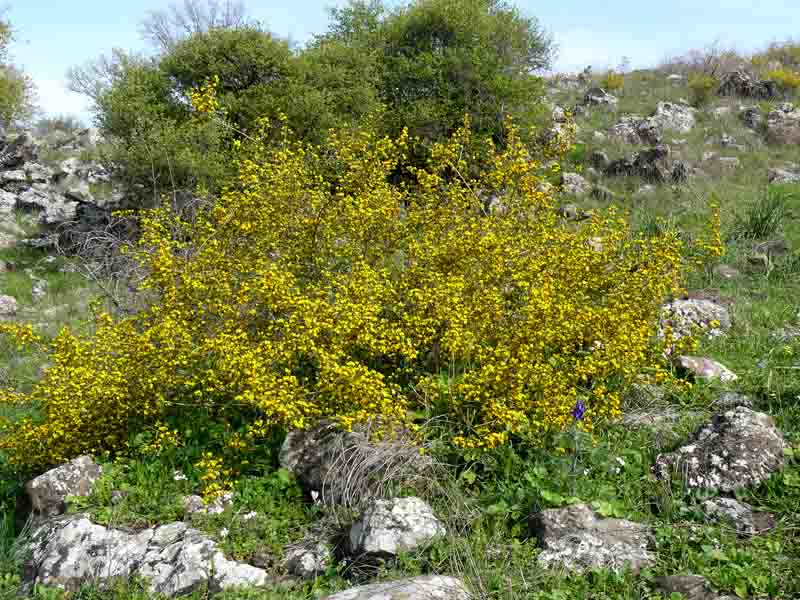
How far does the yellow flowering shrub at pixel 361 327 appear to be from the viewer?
187 inches

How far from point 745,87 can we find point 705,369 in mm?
15882

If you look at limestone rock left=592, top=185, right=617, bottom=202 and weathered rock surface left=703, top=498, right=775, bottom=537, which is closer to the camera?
weathered rock surface left=703, top=498, right=775, bottom=537

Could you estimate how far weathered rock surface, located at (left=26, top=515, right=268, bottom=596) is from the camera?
4090 mm

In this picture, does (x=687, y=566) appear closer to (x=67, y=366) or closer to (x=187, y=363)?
(x=187, y=363)

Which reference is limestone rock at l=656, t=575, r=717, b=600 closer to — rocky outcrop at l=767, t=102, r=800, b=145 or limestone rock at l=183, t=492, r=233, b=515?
limestone rock at l=183, t=492, r=233, b=515

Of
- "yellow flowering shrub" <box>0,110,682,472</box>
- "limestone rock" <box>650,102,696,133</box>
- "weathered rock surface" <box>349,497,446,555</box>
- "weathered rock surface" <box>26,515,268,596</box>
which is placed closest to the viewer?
"weathered rock surface" <box>349,497,446,555</box>

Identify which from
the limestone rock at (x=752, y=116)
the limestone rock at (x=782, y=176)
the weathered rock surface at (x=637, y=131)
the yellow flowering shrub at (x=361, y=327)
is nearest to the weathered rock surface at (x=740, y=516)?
the yellow flowering shrub at (x=361, y=327)

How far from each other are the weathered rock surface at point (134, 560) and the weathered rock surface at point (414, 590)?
78 centimetres

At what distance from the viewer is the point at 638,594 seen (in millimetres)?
3623

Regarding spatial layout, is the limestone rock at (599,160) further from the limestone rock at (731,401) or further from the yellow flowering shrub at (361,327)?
the limestone rock at (731,401)

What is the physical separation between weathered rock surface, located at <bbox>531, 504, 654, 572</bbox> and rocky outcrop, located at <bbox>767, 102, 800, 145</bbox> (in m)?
13.8

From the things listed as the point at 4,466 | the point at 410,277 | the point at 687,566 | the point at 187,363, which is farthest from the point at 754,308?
the point at 4,466

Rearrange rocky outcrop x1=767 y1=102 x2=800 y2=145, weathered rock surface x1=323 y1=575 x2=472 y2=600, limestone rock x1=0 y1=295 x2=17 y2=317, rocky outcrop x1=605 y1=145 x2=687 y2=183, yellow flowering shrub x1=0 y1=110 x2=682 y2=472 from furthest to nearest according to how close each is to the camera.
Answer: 1. rocky outcrop x1=767 y1=102 x2=800 y2=145
2. rocky outcrop x1=605 y1=145 x2=687 y2=183
3. limestone rock x1=0 y1=295 x2=17 y2=317
4. yellow flowering shrub x1=0 y1=110 x2=682 y2=472
5. weathered rock surface x1=323 y1=575 x2=472 y2=600

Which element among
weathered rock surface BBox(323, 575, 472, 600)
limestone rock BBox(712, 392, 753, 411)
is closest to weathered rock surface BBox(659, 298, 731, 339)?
limestone rock BBox(712, 392, 753, 411)
